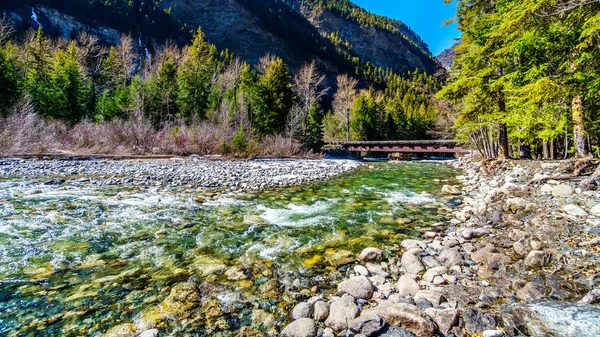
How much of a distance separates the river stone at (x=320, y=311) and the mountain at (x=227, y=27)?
75.9 m

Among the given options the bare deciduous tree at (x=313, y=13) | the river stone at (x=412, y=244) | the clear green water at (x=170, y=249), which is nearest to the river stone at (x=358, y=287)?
the clear green water at (x=170, y=249)

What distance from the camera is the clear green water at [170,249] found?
2.56 metres

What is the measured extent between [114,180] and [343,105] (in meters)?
38.1

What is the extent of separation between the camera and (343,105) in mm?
43250

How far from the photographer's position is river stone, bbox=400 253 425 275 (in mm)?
3303

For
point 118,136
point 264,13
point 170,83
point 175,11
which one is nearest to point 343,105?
point 170,83

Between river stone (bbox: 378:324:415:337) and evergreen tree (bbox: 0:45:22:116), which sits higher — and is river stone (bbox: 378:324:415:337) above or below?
below

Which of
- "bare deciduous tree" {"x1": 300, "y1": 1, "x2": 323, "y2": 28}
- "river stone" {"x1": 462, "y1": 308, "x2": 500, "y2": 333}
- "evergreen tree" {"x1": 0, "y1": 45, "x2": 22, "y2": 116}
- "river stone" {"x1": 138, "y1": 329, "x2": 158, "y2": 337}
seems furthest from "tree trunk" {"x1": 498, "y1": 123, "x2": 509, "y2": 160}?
"bare deciduous tree" {"x1": 300, "y1": 1, "x2": 323, "y2": 28}

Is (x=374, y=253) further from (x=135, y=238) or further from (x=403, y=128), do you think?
(x=403, y=128)

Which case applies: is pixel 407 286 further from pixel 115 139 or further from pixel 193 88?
pixel 193 88

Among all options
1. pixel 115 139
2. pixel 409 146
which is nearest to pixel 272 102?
pixel 115 139

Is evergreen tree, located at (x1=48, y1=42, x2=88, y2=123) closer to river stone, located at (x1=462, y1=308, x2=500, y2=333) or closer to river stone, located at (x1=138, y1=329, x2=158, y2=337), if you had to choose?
river stone, located at (x1=138, y1=329, x2=158, y2=337)

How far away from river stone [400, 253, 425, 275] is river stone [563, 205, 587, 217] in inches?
109

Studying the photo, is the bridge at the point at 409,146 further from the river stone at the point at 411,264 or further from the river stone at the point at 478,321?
the river stone at the point at 478,321
